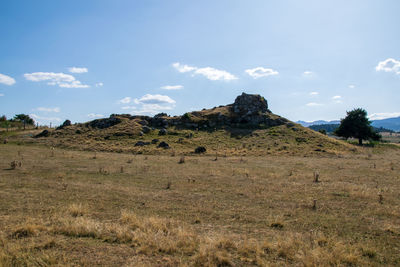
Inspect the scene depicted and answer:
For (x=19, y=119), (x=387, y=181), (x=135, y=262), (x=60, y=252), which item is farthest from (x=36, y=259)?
(x=19, y=119)

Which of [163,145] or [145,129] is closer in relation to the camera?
[163,145]

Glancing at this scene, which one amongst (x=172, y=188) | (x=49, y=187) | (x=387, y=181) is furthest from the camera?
(x=387, y=181)

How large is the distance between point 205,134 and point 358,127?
1586 inches

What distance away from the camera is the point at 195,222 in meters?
9.45

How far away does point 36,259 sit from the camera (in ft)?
20.0

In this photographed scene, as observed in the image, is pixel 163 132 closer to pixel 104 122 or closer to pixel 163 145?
pixel 163 145

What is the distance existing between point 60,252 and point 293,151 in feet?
136

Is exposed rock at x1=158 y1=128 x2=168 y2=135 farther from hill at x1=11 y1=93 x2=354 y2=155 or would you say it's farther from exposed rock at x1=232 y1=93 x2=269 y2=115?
exposed rock at x1=232 y1=93 x2=269 y2=115

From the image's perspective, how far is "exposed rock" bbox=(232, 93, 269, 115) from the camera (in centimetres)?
6888

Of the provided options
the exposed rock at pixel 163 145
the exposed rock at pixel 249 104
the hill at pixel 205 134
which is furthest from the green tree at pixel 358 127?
the exposed rock at pixel 163 145

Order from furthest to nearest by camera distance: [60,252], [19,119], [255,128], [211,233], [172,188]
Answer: [19,119] < [255,128] < [172,188] < [211,233] < [60,252]

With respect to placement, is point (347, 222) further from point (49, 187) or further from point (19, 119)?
point (19, 119)

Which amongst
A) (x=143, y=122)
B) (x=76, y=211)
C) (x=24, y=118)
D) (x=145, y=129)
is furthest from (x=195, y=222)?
(x=24, y=118)

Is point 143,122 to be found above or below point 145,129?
above
